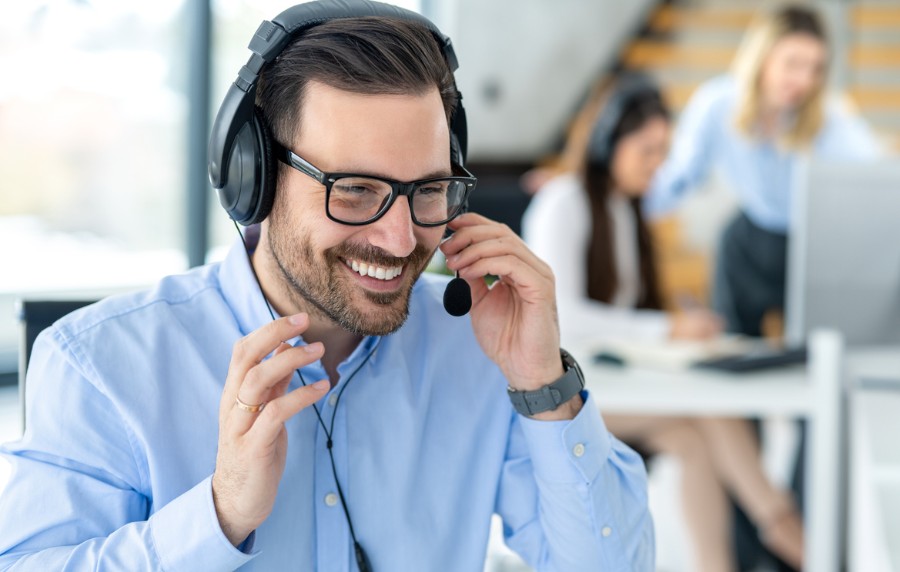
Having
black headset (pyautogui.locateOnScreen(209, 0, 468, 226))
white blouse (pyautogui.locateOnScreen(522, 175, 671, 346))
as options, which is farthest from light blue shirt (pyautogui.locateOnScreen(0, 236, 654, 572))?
white blouse (pyautogui.locateOnScreen(522, 175, 671, 346))

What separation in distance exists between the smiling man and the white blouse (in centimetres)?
132

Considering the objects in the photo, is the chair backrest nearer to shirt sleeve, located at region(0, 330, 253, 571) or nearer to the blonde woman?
shirt sleeve, located at region(0, 330, 253, 571)

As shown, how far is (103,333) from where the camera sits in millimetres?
1039

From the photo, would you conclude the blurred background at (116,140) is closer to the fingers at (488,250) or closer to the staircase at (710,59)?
the staircase at (710,59)

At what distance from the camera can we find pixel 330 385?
109cm

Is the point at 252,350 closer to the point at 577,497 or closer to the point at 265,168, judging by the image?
the point at 265,168

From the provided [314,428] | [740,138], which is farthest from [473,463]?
[740,138]

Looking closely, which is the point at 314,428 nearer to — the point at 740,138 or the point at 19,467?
the point at 19,467

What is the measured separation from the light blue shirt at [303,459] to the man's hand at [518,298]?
53 millimetres

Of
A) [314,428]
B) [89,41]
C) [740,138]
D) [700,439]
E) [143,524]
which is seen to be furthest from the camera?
[89,41]

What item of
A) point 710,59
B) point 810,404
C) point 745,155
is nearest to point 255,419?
point 810,404

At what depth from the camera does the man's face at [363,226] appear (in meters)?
1.01

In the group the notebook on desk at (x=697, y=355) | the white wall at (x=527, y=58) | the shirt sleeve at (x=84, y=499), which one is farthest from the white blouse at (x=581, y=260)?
the white wall at (x=527, y=58)

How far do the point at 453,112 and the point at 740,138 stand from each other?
2.50 meters
